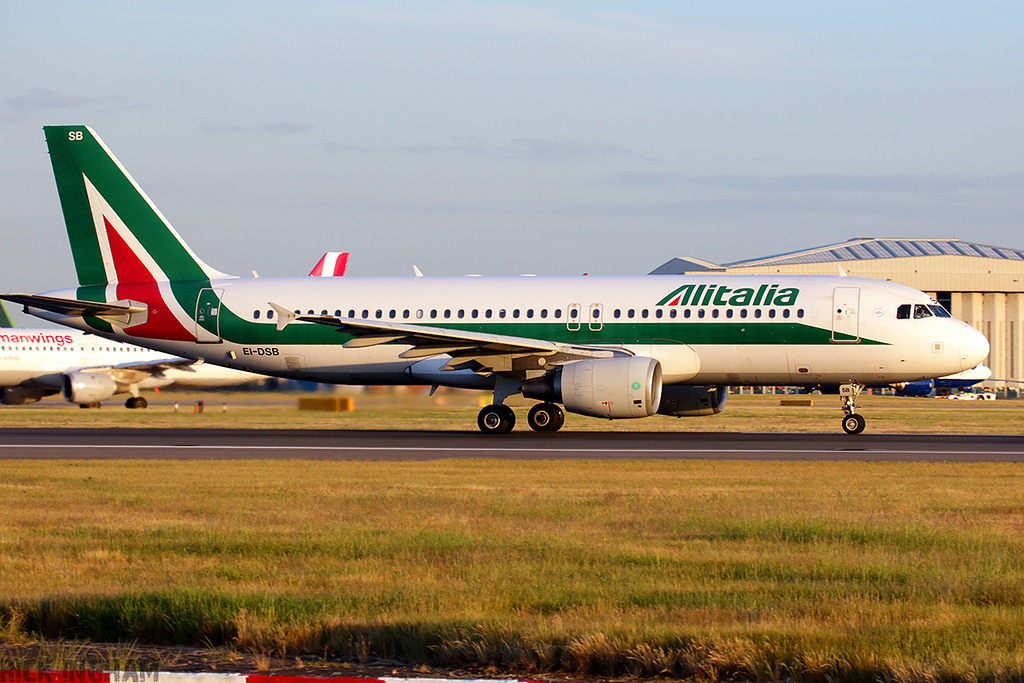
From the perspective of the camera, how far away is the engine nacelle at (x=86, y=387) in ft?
170

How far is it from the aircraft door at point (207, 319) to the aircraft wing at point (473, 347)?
3.99 m

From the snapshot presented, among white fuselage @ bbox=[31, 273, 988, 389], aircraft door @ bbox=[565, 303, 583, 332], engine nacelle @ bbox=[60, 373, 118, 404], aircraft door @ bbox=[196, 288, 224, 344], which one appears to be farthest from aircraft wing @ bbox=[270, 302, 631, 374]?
engine nacelle @ bbox=[60, 373, 118, 404]

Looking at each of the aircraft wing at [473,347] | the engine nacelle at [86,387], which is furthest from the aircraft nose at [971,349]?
the engine nacelle at [86,387]

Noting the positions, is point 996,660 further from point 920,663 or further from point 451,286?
point 451,286

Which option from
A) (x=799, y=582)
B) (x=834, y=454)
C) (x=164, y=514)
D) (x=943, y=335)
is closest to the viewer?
(x=799, y=582)

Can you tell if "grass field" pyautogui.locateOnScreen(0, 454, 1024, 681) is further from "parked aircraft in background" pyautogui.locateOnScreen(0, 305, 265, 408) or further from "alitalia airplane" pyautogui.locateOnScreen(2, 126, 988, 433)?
"parked aircraft in background" pyautogui.locateOnScreen(0, 305, 265, 408)

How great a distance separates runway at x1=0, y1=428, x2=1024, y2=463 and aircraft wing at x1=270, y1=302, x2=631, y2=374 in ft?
5.86

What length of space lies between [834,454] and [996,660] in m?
15.5

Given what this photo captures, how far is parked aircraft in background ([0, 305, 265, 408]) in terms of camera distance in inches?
Answer: 2213

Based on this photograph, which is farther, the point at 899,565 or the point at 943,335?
the point at 943,335

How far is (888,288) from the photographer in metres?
27.1

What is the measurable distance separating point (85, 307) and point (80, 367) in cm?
3157

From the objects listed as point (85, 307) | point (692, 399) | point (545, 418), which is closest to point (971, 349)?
point (692, 399)

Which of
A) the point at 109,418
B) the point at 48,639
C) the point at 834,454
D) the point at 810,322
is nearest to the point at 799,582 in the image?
the point at 48,639
